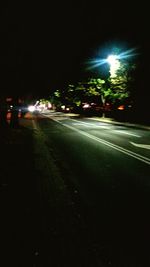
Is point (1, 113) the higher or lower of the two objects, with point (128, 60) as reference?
lower

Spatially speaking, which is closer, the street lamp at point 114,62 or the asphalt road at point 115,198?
the asphalt road at point 115,198

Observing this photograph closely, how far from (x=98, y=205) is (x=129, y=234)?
1.50 metres

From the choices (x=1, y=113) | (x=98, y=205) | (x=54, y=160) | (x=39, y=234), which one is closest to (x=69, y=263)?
(x=39, y=234)

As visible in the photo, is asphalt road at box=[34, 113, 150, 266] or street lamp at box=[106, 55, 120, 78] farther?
street lamp at box=[106, 55, 120, 78]

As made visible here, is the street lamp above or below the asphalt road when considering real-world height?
above

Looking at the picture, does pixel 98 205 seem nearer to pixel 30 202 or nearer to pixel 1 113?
pixel 30 202

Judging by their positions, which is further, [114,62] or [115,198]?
[114,62]

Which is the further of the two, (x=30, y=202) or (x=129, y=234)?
(x=30, y=202)

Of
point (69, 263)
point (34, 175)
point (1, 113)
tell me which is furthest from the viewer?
point (1, 113)

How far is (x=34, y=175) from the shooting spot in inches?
379

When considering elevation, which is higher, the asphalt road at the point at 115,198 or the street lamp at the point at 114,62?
the street lamp at the point at 114,62

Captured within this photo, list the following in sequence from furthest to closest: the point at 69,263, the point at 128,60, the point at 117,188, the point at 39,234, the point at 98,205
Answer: the point at 128,60
the point at 117,188
the point at 98,205
the point at 39,234
the point at 69,263

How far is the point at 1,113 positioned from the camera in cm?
2530

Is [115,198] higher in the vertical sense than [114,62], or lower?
lower
